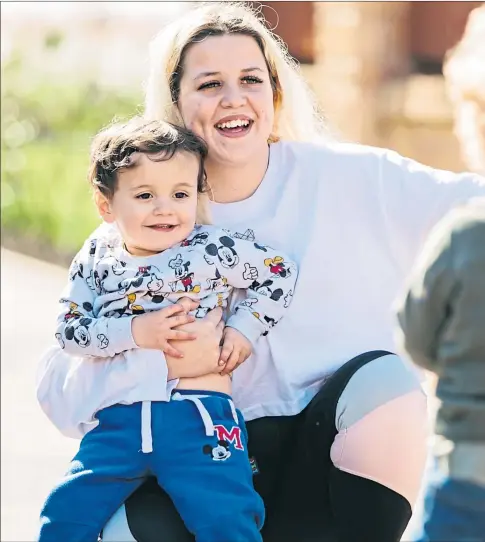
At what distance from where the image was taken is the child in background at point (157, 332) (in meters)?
2.21

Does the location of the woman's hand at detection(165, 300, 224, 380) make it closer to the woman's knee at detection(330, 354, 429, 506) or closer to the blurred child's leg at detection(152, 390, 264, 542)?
the blurred child's leg at detection(152, 390, 264, 542)

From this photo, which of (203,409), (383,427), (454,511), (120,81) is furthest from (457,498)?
(120,81)

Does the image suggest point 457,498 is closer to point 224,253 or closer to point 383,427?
point 383,427

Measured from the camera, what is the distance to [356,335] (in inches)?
99.7

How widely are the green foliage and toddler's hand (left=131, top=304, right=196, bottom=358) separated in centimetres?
505

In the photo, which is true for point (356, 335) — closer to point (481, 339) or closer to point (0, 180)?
point (481, 339)

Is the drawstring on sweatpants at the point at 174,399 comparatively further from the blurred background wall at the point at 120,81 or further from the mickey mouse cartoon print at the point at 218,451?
the blurred background wall at the point at 120,81

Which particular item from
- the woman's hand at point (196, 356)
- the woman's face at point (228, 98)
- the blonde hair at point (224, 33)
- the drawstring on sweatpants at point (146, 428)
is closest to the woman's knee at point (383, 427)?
the woman's hand at point (196, 356)

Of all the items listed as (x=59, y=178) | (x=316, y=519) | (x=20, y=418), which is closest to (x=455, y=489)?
(x=316, y=519)

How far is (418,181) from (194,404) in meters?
0.77

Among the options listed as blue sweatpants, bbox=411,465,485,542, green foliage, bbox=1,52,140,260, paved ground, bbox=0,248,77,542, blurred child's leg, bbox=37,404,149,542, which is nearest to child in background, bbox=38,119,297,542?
blurred child's leg, bbox=37,404,149,542

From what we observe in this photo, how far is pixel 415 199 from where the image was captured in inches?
101

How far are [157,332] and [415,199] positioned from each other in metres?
0.70

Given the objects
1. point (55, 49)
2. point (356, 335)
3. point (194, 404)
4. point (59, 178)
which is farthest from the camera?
point (55, 49)
